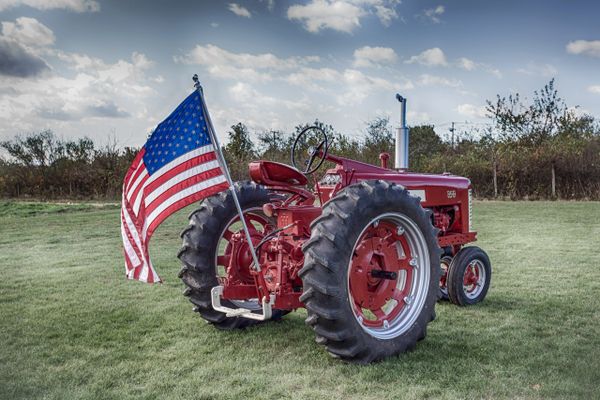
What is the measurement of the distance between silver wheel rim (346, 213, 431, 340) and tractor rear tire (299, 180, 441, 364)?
0.01m

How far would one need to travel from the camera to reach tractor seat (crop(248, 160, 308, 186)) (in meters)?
4.25

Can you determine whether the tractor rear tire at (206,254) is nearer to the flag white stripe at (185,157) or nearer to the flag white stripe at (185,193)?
the flag white stripe at (185,193)

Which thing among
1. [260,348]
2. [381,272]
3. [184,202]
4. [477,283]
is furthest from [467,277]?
[184,202]

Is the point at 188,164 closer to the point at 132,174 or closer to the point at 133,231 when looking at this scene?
the point at 132,174

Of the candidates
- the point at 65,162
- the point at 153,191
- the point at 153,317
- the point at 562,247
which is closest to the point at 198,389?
the point at 153,191

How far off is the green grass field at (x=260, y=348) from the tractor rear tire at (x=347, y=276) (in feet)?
0.50

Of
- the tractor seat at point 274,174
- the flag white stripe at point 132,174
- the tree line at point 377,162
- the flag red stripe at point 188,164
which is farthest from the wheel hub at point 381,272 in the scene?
the tree line at point 377,162

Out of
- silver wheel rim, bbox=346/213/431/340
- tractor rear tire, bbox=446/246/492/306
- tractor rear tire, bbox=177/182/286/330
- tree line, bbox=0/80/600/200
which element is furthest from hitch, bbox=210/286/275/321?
tree line, bbox=0/80/600/200

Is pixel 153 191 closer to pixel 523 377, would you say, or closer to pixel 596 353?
pixel 523 377

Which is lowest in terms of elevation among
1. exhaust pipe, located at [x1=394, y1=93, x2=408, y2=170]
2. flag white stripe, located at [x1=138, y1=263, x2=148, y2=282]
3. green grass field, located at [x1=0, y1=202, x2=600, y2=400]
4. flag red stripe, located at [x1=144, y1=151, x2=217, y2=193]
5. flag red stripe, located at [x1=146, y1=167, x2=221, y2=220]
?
green grass field, located at [x1=0, y1=202, x2=600, y2=400]

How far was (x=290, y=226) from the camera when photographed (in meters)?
4.17

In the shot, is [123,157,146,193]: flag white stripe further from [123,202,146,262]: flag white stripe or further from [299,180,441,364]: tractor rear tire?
[299,180,441,364]: tractor rear tire

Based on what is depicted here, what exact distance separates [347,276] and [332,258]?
0.60 ft

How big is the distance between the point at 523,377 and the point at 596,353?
877mm
